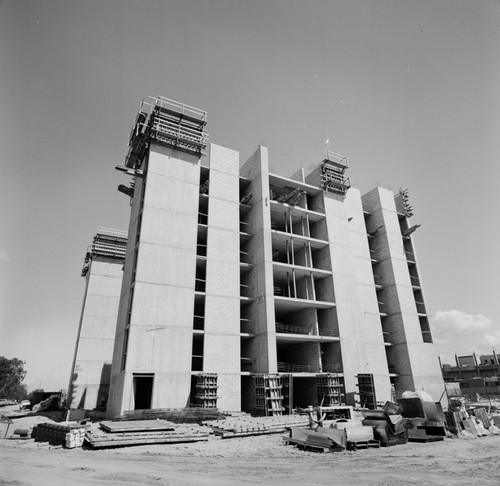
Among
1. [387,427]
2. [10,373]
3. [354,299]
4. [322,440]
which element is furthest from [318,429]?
[10,373]

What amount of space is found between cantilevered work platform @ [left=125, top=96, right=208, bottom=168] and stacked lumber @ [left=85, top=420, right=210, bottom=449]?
2456 centimetres

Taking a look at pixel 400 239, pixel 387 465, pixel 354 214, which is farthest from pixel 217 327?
pixel 400 239

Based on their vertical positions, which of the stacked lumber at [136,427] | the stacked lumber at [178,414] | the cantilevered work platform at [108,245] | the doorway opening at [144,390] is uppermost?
the cantilevered work platform at [108,245]

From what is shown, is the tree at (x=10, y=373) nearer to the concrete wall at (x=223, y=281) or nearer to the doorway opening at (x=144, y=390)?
the doorway opening at (x=144, y=390)

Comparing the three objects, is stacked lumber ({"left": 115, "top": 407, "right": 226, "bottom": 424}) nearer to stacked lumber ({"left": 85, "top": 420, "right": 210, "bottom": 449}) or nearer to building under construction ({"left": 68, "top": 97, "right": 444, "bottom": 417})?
building under construction ({"left": 68, "top": 97, "right": 444, "bottom": 417})

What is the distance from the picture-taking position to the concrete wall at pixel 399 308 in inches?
1606

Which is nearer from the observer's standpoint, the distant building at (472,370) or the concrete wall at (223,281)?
the concrete wall at (223,281)

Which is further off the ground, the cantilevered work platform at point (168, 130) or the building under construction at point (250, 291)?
the cantilevered work platform at point (168, 130)

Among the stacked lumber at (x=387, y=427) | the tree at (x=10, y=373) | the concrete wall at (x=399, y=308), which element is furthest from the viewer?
the tree at (x=10, y=373)

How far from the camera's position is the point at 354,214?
4716cm

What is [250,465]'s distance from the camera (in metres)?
12.9

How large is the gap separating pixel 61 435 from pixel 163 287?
1326 cm

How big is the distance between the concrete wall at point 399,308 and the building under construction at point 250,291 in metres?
0.17

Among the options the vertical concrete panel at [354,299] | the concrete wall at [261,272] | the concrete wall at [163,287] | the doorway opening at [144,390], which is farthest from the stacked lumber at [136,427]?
the vertical concrete panel at [354,299]
